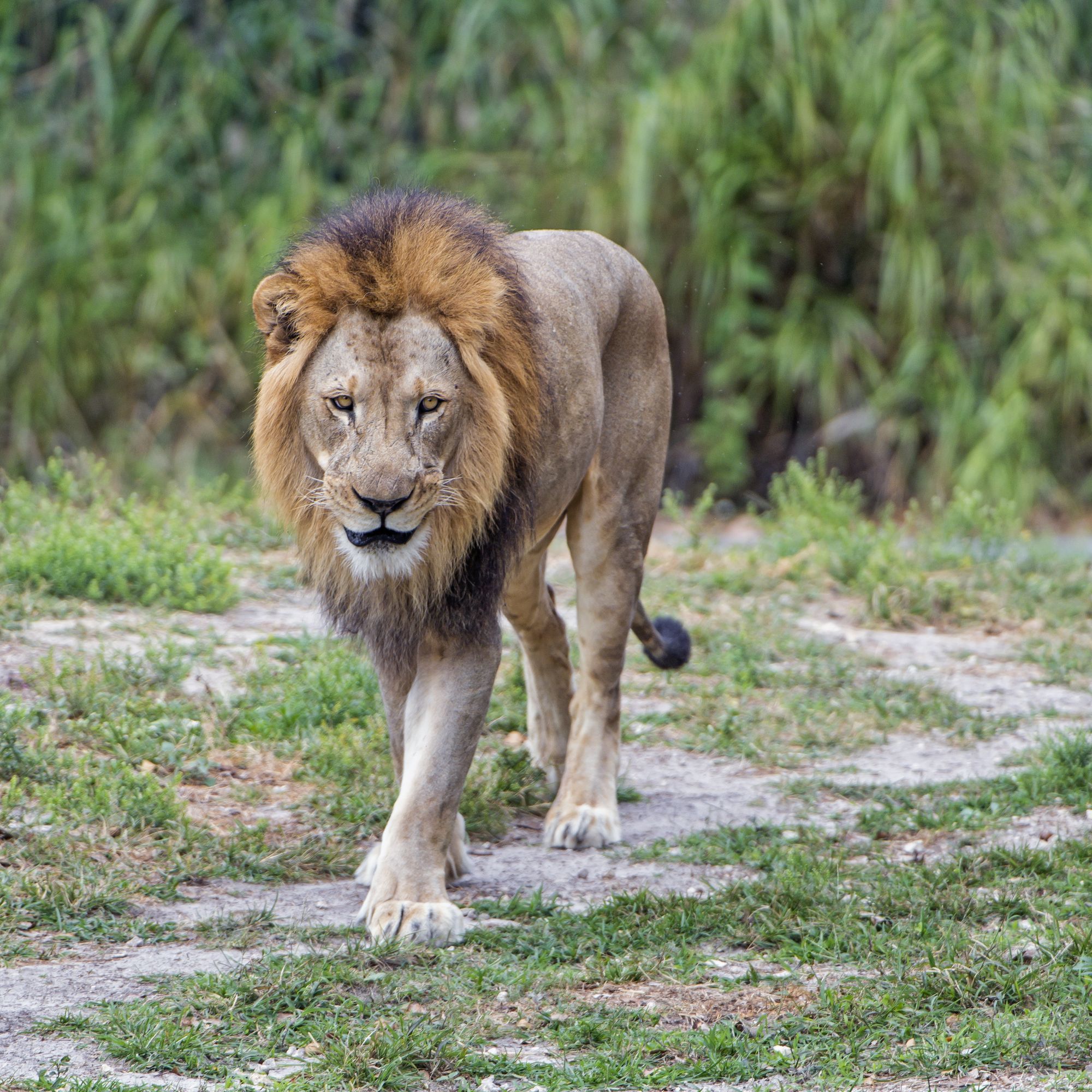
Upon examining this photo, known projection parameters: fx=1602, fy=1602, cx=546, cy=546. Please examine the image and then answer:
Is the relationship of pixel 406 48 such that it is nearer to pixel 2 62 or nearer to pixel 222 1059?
pixel 2 62

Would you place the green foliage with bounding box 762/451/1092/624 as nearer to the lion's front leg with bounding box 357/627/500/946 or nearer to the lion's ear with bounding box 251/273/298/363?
the lion's front leg with bounding box 357/627/500/946

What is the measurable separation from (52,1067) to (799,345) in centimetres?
696

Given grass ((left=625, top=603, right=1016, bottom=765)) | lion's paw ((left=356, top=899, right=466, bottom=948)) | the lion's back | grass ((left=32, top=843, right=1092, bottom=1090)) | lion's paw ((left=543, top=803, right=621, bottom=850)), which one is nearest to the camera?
grass ((left=32, top=843, right=1092, bottom=1090))

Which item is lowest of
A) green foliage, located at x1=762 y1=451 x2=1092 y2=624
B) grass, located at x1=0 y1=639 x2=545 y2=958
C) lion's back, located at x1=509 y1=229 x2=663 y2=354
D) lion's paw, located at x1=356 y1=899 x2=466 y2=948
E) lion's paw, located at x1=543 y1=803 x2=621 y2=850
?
green foliage, located at x1=762 y1=451 x2=1092 y2=624

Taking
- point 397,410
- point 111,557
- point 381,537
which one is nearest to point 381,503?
point 381,537

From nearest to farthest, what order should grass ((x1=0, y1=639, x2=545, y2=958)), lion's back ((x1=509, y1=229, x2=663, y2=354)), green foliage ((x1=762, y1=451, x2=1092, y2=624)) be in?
grass ((x1=0, y1=639, x2=545, y2=958)), lion's back ((x1=509, y1=229, x2=663, y2=354)), green foliage ((x1=762, y1=451, x2=1092, y2=624))

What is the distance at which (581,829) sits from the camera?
427cm

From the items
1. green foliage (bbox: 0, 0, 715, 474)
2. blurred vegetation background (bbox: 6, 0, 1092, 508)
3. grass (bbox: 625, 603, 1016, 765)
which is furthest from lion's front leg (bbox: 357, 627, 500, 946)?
green foliage (bbox: 0, 0, 715, 474)

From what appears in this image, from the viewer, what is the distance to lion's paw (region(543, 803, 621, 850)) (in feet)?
14.0

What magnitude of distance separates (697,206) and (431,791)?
6195mm

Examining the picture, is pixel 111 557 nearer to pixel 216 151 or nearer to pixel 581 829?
pixel 581 829

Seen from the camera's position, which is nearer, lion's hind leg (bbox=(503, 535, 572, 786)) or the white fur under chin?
the white fur under chin

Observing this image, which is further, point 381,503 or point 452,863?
point 452,863

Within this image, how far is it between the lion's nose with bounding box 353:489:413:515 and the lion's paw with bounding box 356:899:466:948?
86cm
